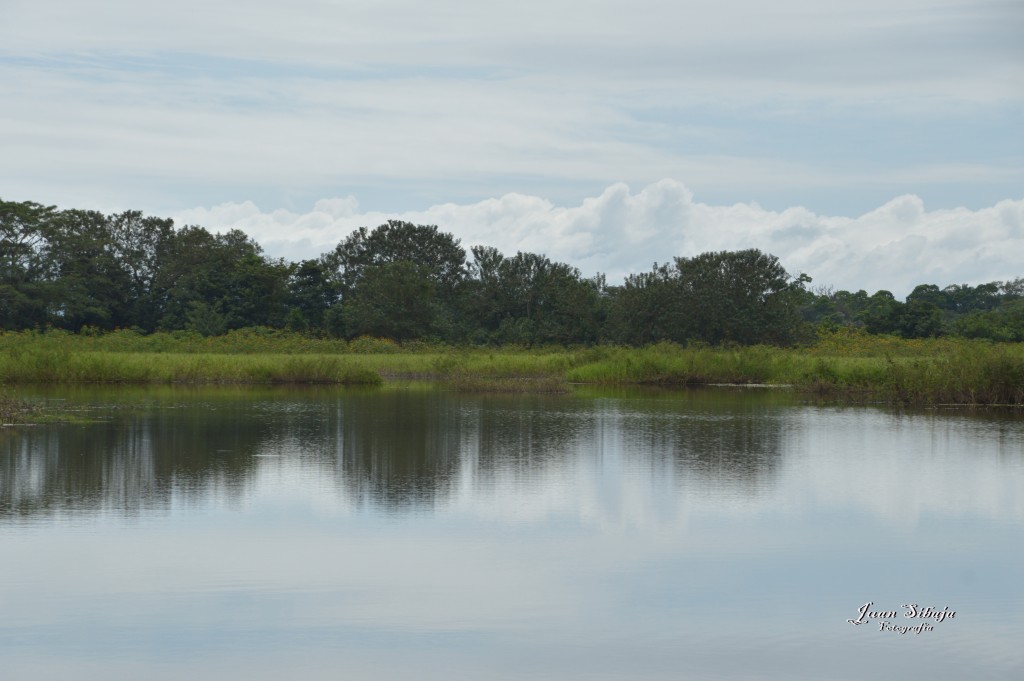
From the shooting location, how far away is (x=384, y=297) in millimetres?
61625

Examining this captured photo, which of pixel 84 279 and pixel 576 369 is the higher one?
pixel 84 279

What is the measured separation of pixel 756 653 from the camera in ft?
22.0

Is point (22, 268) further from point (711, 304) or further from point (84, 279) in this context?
point (711, 304)

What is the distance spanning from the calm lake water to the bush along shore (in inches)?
359

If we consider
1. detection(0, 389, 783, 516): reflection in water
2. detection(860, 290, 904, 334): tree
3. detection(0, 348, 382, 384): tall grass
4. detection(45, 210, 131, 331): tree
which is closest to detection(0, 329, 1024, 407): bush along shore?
detection(0, 348, 382, 384): tall grass

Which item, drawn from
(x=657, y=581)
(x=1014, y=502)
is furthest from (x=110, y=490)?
(x=1014, y=502)

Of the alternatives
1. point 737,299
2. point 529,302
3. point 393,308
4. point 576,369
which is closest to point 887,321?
point 737,299

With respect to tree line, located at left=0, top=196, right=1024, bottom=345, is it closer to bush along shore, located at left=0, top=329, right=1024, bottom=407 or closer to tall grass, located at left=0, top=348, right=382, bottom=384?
bush along shore, located at left=0, top=329, right=1024, bottom=407

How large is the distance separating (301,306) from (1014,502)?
2171 inches

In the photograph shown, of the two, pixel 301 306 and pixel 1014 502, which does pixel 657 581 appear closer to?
pixel 1014 502

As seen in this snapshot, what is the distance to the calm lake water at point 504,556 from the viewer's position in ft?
21.9

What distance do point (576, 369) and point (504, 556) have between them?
2835 centimetres

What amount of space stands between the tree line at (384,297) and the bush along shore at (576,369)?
34.6 feet

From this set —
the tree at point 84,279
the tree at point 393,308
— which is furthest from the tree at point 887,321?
the tree at point 84,279
